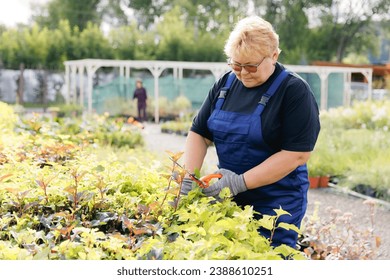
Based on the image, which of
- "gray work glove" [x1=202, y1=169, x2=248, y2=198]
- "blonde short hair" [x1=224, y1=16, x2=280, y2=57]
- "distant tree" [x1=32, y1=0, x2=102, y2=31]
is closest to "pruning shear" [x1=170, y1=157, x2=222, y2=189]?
"gray work glove" [x1=202, y1=169, x2=248, y2=198]

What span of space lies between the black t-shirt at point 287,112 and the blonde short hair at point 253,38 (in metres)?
0.19

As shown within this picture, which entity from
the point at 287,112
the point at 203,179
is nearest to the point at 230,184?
the point at 203,179

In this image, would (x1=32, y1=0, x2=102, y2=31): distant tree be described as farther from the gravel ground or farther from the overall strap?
the overall strap

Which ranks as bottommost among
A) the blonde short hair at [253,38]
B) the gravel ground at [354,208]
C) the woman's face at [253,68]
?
the gravel ground at [354,208]

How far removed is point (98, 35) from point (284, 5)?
1611cm

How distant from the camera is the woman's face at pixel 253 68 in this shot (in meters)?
2.80

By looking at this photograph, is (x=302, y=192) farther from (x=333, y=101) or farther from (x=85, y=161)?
(x=333, y=101)

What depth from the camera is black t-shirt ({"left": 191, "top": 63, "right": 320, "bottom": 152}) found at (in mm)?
2822

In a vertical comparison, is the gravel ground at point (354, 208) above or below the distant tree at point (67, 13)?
below

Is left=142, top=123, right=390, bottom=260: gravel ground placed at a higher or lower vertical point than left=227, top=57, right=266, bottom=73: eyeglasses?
lower

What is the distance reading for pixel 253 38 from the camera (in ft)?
9.09

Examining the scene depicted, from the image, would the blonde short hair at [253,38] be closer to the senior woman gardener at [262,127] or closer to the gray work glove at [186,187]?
the senior woman gardener at [262,127]

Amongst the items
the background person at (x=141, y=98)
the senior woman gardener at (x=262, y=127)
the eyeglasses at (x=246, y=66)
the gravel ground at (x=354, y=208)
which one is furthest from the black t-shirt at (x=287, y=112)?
the background person at (x=141, y=98)
